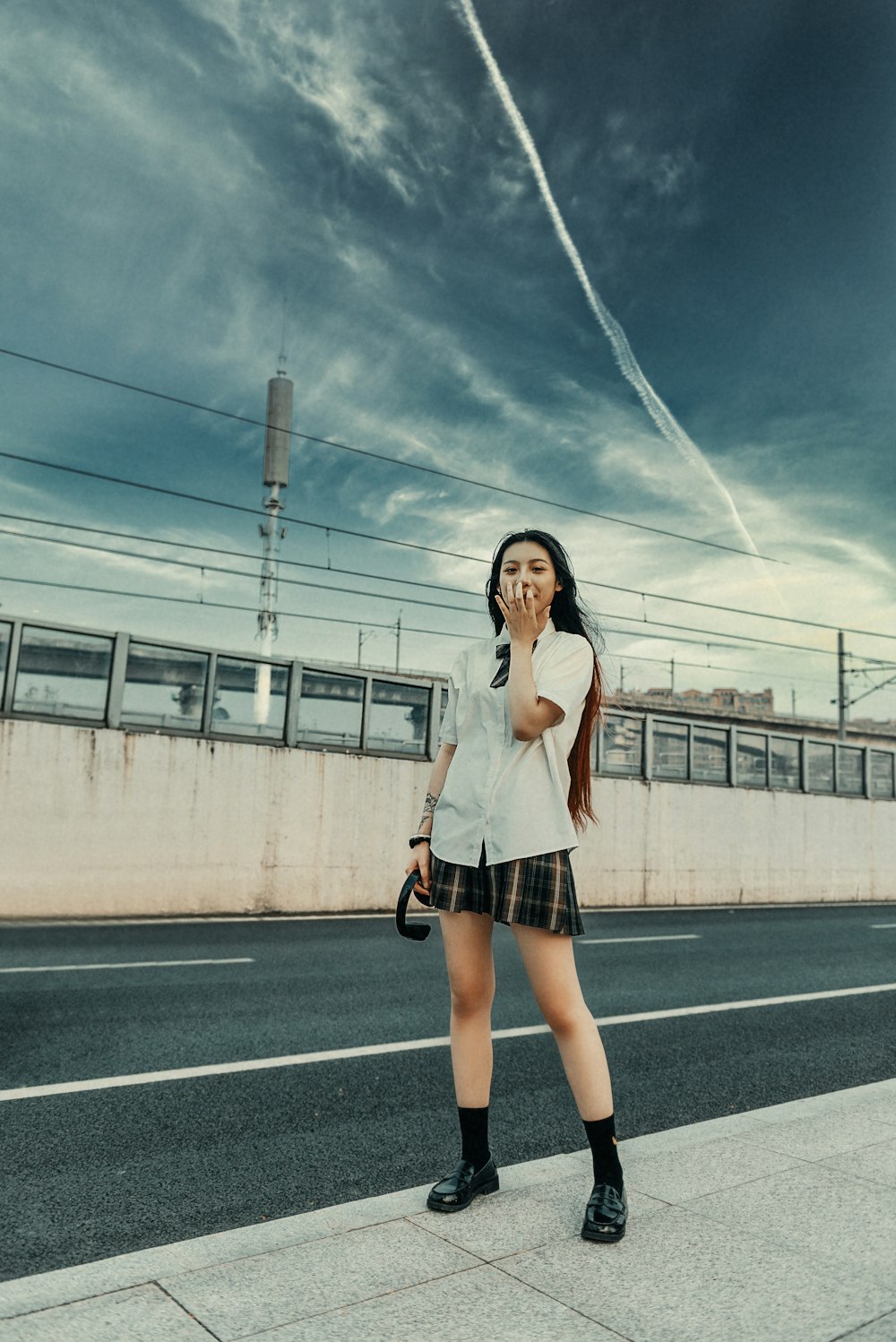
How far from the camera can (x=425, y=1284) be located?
222cm

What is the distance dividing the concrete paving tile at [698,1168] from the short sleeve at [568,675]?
1492mm

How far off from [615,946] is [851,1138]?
7157mm

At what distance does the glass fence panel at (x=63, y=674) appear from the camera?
12219 millimetres

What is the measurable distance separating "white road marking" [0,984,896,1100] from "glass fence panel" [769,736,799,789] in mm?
14314

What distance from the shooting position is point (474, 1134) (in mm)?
2750

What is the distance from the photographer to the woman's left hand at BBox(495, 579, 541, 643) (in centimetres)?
258

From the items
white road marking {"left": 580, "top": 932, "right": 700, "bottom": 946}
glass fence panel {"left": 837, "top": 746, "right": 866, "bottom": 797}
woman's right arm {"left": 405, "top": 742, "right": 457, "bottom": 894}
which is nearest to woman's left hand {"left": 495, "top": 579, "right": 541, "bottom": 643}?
woman's right arm {"left": 405, "top": 742, "right": 457, "bottom": 894}

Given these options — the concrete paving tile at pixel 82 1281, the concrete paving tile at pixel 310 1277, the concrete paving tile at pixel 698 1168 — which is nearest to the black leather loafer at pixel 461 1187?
the concrete paving tile at pixel 310 1277

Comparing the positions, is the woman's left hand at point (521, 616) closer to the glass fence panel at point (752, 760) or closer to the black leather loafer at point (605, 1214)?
the black leather loafer at point (605, 1214)

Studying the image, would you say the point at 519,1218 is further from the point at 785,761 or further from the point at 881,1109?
the point at 785,761

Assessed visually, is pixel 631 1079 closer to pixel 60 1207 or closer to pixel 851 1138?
pixel 851 1138

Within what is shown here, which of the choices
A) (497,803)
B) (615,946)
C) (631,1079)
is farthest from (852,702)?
(497,803)

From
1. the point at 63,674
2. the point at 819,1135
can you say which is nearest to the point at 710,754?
the point at 63,674

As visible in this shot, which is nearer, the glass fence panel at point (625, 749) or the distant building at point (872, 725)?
the glass fence panel at point (625, 749)
